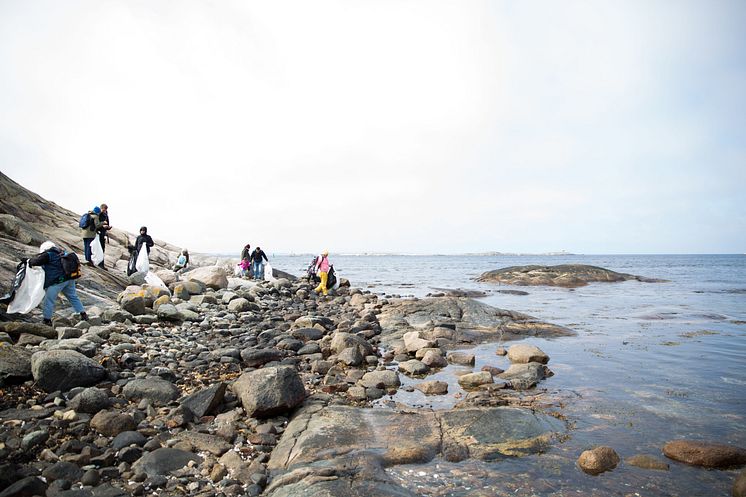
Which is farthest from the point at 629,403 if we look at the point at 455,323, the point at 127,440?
the point at 127,440

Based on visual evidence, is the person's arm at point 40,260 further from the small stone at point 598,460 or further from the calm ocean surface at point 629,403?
the small stone at point 598,460

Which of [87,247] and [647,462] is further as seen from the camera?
[87,247]

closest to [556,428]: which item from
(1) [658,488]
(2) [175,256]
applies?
(1) [658,488]

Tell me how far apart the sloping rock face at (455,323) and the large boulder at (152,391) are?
6974 mm

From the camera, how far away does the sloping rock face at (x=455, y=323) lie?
518 inches

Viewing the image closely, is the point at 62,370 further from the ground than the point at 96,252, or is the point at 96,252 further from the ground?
the point at 96,252

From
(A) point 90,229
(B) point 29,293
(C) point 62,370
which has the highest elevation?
(A) point 90,229

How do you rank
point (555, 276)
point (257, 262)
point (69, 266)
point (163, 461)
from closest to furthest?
point (163, 461) → point (69, 266) → point (257, 262) → point (555, 276)

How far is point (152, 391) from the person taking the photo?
6406 millimetres

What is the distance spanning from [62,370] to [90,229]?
11519 mm

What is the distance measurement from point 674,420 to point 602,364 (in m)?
3.70

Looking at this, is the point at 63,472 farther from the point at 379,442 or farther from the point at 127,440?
the point at 379,442

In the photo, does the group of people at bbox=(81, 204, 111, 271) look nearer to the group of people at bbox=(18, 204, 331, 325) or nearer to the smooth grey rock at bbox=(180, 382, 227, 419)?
the group of people at bbox=(18, 204, 331, 325)

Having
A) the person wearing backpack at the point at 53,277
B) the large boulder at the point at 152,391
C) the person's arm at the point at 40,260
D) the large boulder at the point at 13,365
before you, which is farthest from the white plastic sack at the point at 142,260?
the large boulder at the point at 152,391
